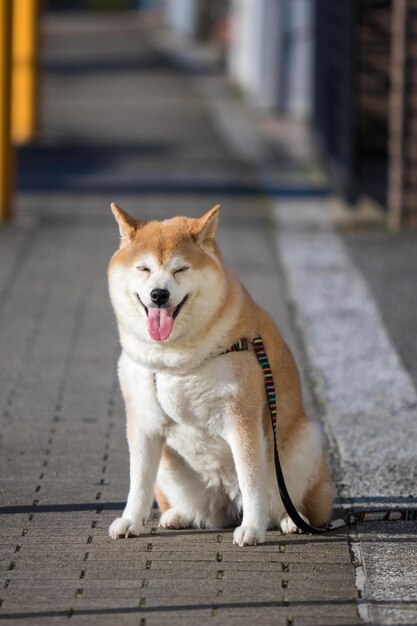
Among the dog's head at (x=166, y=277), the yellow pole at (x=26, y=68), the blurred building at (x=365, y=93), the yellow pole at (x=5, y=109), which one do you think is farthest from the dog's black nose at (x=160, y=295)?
the yellow pole at (x=26, y=68)

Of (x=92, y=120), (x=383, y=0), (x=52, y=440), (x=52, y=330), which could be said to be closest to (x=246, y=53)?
(x=92, y=120)

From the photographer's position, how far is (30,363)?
25.0ft

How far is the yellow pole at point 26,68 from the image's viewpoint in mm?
16484

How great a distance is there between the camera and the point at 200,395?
186 inches

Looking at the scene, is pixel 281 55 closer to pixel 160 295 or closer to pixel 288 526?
pixel 288 526

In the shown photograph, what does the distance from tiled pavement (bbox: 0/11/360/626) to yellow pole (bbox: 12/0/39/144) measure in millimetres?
336

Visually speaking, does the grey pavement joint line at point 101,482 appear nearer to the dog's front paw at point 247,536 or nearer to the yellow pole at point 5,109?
the dog's front paw at point 247,536

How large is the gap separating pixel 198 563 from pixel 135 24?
37.6m

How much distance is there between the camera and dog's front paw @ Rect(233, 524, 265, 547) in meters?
4.80

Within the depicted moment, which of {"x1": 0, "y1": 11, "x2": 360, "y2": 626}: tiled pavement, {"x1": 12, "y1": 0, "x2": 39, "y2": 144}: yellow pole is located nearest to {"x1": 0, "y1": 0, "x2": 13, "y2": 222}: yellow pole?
{"x1": 0, "y1": 11, "x2": 360, "y2": 626}: tiled pavement

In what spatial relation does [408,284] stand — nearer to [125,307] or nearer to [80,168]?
[125,307]

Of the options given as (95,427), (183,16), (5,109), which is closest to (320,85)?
(5,109)

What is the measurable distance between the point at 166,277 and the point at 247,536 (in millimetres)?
1038

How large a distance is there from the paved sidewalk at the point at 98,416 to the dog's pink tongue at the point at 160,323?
843mm
